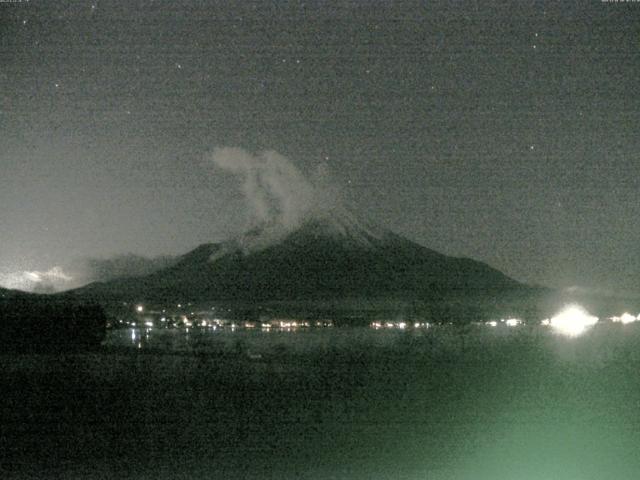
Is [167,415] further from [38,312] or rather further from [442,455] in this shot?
[38,312]

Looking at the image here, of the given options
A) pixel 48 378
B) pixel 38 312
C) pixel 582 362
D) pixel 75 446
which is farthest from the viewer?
pixel 38 312

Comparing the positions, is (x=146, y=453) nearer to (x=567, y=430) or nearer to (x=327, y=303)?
(x=567, y=430)

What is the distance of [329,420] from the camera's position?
1393cm

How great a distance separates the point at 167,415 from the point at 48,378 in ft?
23.5

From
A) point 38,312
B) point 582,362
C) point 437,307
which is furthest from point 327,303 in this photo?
point 582,362

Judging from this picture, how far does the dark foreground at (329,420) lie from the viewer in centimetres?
1045

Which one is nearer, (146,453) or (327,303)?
(146,453)

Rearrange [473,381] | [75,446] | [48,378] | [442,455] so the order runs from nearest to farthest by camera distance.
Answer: [442,455], [75,446], [473,381], [48,378]

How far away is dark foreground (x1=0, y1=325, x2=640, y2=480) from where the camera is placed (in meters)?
10.4

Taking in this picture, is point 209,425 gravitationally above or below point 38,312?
below

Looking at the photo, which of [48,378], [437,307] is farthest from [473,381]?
[437,307]

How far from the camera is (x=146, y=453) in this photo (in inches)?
445

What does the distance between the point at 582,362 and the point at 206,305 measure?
8520cm

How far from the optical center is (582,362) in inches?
927
